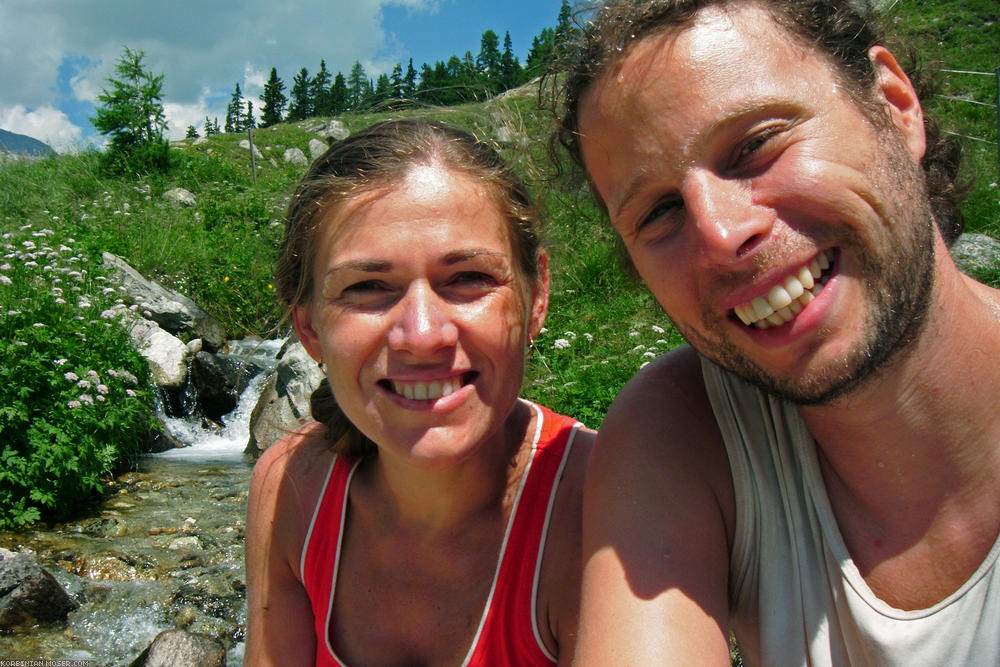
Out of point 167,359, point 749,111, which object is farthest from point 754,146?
point 167,359

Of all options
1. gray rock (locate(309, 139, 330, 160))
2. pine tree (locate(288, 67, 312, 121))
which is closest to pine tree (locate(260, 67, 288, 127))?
pine tree (locate(288, 67, 312, 121))

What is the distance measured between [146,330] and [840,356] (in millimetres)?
9319

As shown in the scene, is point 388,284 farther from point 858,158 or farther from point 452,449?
point 858,158

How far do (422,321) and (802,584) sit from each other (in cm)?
103

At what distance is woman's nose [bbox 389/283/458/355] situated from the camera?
1.81 metres

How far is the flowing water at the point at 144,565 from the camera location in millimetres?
4617

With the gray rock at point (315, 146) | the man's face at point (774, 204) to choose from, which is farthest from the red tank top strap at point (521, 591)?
the gray rock at point (315, 146)

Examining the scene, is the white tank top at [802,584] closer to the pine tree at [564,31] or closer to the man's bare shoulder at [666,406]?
the man's bare shoulder at [666,406]

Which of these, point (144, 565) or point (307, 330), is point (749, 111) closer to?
point (307, 330)

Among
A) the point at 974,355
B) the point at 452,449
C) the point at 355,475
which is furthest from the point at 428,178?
the point at 974,355

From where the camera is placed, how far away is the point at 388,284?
1.93 m

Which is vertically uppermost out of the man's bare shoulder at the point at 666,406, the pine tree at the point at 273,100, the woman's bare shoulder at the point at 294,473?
the pine tree at the point at 273,100

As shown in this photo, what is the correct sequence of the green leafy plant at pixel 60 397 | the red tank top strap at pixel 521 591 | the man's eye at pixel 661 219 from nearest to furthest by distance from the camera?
1. the man's eye at pixel 661 219
2. the red tank top strap at pixel 521 591
3. the green leafy plant at pixel 60 397

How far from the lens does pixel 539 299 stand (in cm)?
229
